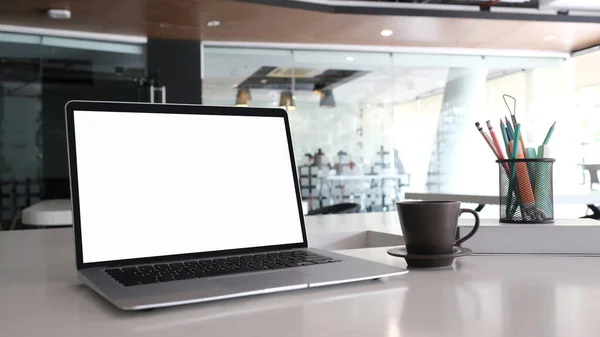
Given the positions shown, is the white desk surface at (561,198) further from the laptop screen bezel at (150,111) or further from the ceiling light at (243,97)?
the ceiling light at (243,97)

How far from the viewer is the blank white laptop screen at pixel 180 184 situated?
0.79 meters

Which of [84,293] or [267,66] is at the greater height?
[267,66]

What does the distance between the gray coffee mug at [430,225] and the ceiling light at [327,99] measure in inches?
215

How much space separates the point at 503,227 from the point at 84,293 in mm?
716

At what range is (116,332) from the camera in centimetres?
54

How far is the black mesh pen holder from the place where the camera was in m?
1.09

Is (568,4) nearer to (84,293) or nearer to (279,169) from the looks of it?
(279,169)

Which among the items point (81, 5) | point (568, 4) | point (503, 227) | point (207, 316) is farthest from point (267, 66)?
point (207, 316)

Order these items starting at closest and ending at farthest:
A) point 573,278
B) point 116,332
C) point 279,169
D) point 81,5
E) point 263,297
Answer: point 116,332, point 263,297, point 573,278, point 279,169, point 81,5

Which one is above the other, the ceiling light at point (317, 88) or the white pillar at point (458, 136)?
the ceiling light at point (317, 88)

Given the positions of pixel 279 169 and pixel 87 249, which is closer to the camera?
pixel 87 249

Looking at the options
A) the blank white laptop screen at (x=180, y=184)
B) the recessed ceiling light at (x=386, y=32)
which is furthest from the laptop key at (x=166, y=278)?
the recessed ceiling light at (x=386, y=32)

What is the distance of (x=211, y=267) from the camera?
0.77 meters

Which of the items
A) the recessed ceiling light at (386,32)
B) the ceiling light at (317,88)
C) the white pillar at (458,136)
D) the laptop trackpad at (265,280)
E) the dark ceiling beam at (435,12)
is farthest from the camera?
the white pillar at (458,136)
